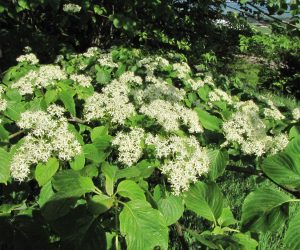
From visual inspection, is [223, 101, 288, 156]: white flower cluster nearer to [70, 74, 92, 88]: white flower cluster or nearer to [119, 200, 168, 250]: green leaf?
[119, 200, 168, 250]: green leaf

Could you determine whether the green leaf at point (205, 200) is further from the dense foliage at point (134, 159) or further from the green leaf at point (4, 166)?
the green leaf at point (4, 166)

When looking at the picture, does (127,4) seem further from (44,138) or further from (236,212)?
(44,138)

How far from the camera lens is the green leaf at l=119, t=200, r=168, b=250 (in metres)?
1.14

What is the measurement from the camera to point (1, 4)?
11.8ft

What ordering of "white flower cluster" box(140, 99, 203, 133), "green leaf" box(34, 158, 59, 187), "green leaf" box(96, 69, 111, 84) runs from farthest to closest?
"green leaf" box(96, 69, 111, 84) → "white flower cluster" box(140, 99, 203, 133) → "green leaf" box(34, 158, 59, 187)

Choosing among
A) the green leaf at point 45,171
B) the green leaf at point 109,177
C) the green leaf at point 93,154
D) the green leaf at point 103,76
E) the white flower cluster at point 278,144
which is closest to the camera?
the green leaf at point 109,177

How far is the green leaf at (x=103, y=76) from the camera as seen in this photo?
2.81 metres

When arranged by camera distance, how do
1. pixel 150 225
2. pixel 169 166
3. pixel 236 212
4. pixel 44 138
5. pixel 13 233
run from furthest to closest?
pixel 236 212
pixel 13 233
pixel 44 138
pixel 169 166
pixel 150 225

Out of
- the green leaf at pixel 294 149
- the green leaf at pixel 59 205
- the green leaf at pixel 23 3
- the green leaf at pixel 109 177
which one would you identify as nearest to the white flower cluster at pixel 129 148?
the green leaf at pixel 109 177

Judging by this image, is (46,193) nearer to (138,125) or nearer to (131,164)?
(131,164)

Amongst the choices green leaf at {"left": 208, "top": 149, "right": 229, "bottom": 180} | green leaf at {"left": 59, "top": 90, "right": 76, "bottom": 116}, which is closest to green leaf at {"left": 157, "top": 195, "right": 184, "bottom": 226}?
green leaf at {"left": 208, "top": 149, "right": 229, "bottom": 180}

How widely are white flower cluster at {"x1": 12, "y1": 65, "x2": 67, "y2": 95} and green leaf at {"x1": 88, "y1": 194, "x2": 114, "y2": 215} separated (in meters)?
1.05

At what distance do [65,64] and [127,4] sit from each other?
80.6 inches

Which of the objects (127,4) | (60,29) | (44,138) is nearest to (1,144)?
(44,138)
